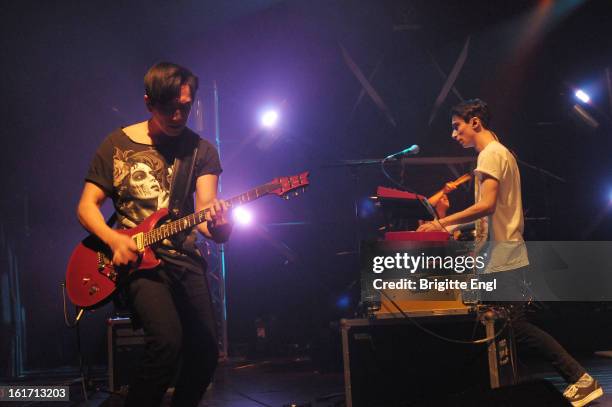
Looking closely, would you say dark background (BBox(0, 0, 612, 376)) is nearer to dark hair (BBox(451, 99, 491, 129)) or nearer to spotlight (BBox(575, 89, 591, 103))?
spotlight (BBox(575, 89, 591, 103))

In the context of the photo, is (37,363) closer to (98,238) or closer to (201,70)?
(201,70)

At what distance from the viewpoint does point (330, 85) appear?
7.55 m

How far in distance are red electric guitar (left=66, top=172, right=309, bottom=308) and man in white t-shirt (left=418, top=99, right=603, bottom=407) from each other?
5.79ft

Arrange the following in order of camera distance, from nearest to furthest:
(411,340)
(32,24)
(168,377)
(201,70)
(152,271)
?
(168,377), (152,271), (411,340), (32,24), (201,70)

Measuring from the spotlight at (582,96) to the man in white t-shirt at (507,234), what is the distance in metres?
3.87

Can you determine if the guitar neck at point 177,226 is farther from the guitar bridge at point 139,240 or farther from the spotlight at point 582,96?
the spotlight at point 582,96

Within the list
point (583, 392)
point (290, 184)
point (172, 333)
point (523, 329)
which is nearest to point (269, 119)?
point (290, 184)

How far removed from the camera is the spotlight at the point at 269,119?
282 inches

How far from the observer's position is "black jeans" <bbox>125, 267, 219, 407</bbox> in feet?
8.41

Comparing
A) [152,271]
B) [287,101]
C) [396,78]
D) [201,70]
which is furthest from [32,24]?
[152,271]

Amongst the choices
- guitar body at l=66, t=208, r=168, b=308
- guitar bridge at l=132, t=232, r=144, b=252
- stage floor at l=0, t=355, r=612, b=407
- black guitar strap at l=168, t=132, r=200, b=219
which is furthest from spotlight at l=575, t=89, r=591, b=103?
guitar bridge at l=132, t=232, r=144, b=252

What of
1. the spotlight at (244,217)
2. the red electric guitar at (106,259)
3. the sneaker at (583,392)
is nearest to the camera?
the red electric guitar at (106,259)

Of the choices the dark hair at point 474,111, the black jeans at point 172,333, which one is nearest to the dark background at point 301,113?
the dark hair at point 474,111

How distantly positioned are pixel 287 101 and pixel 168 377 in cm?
532
